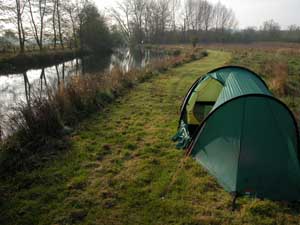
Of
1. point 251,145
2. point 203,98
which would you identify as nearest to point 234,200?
point 251,145

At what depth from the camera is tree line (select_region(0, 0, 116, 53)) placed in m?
20.9

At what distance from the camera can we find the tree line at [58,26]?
68.5ft

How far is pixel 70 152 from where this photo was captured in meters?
4.41

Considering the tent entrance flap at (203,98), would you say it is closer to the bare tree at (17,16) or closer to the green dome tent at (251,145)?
the green dome tent at (251,145)

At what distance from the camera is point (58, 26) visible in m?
27.6

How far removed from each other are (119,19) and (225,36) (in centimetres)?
2312

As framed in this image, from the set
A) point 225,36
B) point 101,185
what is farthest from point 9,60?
point 225,36

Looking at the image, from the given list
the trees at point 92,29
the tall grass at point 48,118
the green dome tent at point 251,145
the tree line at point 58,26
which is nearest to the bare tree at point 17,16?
the tree line at point 58,26

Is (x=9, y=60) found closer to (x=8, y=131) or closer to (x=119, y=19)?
(x=8, y=131)

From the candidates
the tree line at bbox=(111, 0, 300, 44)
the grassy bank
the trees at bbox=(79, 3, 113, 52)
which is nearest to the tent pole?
the grassy bank

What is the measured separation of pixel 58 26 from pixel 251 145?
29556mm

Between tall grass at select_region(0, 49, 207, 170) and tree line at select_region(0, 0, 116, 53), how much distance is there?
50.1ft

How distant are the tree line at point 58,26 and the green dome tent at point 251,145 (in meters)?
19.9

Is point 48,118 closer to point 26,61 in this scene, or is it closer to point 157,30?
point 26,61
